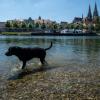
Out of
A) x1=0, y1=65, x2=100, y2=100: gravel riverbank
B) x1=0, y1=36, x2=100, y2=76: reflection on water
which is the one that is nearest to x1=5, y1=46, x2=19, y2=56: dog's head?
x1=0, y1=36, x2=100, y2=76: reflection on water

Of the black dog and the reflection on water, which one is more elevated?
the black dog

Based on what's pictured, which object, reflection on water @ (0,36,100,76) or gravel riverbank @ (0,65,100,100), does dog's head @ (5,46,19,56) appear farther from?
gravel riverbank @ (0,65,100,100)

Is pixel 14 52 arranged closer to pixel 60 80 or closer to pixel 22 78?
pixel 22 78

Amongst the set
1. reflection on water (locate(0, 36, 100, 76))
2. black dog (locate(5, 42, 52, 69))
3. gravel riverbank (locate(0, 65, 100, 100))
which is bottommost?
reflection on water (locate(0, 36, 100, 76))

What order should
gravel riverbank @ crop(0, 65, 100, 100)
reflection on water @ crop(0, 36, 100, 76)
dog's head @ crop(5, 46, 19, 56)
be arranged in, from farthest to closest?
reflection on water @ crop(0, 36, 100, 76) → dog's head @ crop(5, 46, 19, 56) → gravel riverbank @ crop(0, 65, 100, 100)

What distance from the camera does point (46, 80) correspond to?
13.4 meters

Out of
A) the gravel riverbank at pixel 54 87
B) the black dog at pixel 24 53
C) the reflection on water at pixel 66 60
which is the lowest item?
the reflection on water at pixel 66 60

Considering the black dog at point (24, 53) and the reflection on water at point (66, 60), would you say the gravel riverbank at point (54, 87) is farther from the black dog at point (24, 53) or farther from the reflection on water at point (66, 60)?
the black dog at point (24, 53)

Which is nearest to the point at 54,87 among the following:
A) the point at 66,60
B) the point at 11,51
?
the point at 11,51

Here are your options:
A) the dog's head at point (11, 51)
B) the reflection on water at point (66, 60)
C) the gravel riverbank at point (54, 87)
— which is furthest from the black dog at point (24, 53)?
the gravel riverbank at point (54, 87)

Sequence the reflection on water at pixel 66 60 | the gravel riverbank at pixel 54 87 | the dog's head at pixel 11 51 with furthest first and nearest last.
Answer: the reflection on water at pixel 66 60, the dog's head at pixel 11 51, the gravel riverbank at pixel 54 87

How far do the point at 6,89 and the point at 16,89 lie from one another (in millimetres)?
397

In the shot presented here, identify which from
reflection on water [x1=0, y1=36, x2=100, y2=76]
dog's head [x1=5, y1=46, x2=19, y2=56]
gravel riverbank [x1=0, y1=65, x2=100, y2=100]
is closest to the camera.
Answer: gravel riverbank [x1=0, y1=65, x2=100, y2=100]

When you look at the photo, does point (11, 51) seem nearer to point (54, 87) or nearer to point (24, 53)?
point (24, 53)
